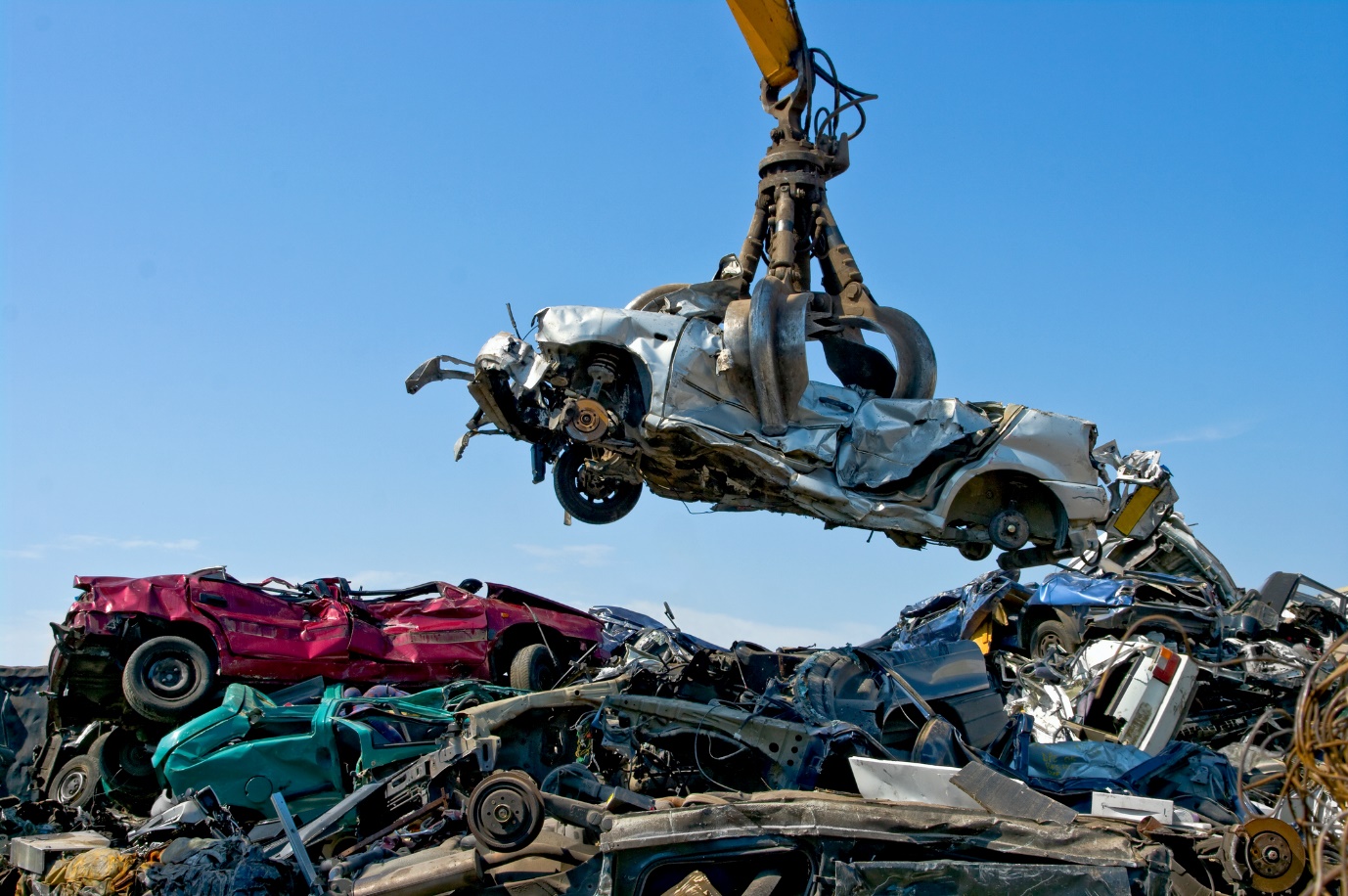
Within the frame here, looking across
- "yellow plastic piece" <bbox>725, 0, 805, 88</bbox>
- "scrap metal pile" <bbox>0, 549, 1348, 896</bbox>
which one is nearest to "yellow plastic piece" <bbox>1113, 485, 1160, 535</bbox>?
"scrap metal pile" <bbox>0, 549, 1348, 896</bbox>

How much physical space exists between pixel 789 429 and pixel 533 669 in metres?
3.99

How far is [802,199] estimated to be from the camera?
10.5m

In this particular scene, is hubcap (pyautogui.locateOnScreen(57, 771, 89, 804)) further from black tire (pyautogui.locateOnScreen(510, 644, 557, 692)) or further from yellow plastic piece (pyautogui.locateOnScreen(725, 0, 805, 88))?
yellow plastic piece (pyautogui.locateOnScreen(725, 0, 805, 88))

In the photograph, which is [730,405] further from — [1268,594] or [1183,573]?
[1183,573]

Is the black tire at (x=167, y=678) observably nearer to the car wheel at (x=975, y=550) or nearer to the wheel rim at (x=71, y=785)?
the wheel rim at (x=71, y=785)

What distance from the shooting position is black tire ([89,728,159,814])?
1005cm

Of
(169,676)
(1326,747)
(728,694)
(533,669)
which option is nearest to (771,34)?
(728,694)

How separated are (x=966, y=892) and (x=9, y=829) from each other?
306 inches

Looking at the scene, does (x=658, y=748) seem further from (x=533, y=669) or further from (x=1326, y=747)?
(x=1326, y=747)

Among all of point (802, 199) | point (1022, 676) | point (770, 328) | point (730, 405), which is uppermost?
point (802, 199)

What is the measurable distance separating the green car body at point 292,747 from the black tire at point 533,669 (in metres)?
2.16

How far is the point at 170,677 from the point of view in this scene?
9773mm

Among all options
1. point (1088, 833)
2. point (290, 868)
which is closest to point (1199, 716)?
point (1088, 833)

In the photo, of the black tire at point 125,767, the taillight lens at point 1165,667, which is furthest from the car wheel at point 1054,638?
the black tire at point 125,767
